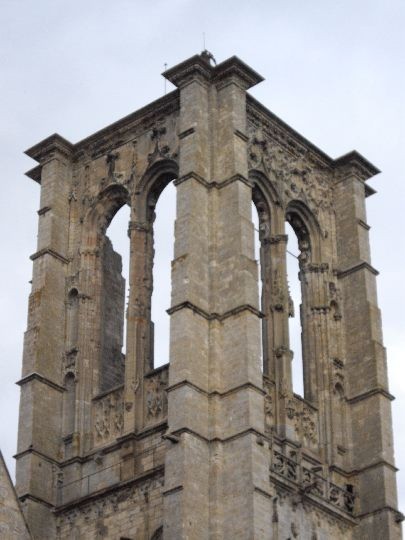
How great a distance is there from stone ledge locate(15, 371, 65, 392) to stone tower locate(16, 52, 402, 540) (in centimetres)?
5

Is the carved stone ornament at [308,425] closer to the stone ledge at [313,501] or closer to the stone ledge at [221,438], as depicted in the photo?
the stone ledge at [313,501]

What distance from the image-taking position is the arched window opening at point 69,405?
39812 mm

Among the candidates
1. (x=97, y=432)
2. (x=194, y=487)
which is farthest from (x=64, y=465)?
(x=194, y=487)

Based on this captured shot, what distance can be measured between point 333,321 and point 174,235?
4808 mm

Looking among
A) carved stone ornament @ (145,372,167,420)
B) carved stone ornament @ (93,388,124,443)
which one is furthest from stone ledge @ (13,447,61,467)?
carved stone ornament @ (145,372,167,420)

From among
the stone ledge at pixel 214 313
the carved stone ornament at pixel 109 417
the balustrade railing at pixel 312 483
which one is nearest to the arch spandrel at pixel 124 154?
the stone ledge at pixel 214 313

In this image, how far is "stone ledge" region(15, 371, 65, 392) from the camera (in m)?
40.2

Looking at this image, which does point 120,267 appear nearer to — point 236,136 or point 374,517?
point 236,136

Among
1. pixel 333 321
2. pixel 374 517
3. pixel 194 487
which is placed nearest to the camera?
pixel 194 487

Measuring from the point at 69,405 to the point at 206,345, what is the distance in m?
4.15

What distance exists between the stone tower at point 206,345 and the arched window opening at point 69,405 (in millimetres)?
44

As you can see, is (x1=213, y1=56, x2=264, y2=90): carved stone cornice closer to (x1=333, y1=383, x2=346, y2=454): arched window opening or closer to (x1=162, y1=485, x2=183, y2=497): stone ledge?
(x1=333, y1=383, x2=346, y2=454): arched window opening

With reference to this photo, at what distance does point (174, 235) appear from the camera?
3912 cm

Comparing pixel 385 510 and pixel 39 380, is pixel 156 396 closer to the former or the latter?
pixel 39 380
